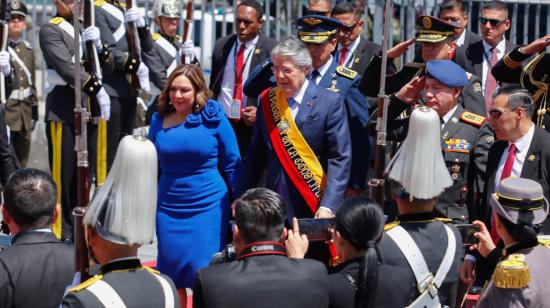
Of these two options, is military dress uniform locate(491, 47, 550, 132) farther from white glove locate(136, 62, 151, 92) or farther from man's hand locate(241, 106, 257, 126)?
white glove locate(136, 62, 151, 92)

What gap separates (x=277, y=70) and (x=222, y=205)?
914 millimetres

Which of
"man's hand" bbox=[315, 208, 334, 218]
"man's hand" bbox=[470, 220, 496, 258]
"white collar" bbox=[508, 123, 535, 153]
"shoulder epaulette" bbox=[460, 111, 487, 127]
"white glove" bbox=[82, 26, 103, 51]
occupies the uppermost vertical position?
"white glove" bbox=[82, 26, 103, 51]

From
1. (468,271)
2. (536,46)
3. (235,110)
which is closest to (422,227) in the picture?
(468,271)

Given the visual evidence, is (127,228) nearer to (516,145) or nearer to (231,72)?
(516,145)

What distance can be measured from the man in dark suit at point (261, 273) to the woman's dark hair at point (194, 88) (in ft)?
8.19

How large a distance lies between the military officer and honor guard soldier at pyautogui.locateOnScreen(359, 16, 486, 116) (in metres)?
0.11

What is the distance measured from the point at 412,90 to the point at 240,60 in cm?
189

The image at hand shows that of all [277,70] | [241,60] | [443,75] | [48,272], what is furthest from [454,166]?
[48,272]

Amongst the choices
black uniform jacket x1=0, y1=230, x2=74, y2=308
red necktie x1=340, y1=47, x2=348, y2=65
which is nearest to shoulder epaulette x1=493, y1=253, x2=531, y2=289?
black uniform jacket x1=0, y1=230, x2=74, y2=308

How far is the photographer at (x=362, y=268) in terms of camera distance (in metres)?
4.68

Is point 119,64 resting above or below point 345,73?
below

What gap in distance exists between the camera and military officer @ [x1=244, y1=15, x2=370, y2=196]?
7.41m

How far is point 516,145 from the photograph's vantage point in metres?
6.75

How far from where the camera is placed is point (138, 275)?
14.4 ft
